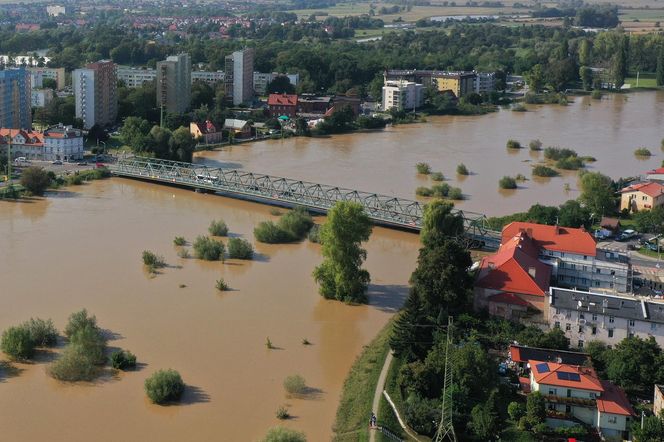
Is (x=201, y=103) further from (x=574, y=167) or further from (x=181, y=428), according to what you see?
A: (x=181, y=428)

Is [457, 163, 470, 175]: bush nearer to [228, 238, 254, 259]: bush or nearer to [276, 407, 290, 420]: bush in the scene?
[228, 238, 254, 259]: bush

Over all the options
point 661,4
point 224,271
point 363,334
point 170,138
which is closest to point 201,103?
point 170,138

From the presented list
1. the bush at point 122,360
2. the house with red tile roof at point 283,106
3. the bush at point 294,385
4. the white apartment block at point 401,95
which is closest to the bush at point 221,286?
the bush at point 122,360

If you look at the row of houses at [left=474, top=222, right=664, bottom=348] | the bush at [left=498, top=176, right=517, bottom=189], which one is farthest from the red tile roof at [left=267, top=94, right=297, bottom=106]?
the row of houses at [left=474, top=222, right=664, bottom=348]

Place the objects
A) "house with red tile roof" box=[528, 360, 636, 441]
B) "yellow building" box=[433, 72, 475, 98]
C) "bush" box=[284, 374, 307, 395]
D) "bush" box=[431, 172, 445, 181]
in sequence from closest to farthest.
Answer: "house with red tile roof" box=[528, 360, 636, 441] < "bush" box=[284, 374, 307, 395] < "bush" box=[431, 172, 445, 181] < "yellow building" box=[433, 72, 475, 98]

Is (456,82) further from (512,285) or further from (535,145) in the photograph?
(512,285)
